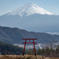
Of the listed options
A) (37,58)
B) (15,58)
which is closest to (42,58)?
(37,58)

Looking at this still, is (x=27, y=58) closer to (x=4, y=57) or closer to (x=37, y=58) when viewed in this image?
(x=37, y=58)

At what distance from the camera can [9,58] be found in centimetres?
3494

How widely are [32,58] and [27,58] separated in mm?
687

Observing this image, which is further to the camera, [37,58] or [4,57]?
[4,57]

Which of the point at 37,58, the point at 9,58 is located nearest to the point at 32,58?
the point at 37,58

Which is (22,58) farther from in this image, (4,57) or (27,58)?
(4,57)

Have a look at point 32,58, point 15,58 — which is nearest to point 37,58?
point 32,58

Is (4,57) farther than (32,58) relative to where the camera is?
Yes

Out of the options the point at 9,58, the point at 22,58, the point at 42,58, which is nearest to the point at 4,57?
the point at 9,58

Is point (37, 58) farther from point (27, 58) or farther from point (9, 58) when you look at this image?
point (9, 58)

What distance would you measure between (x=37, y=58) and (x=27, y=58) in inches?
52.9

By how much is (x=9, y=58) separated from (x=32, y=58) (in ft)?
11.8

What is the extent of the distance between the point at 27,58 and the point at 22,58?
748mm

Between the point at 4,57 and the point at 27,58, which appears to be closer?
the point at 27,58
